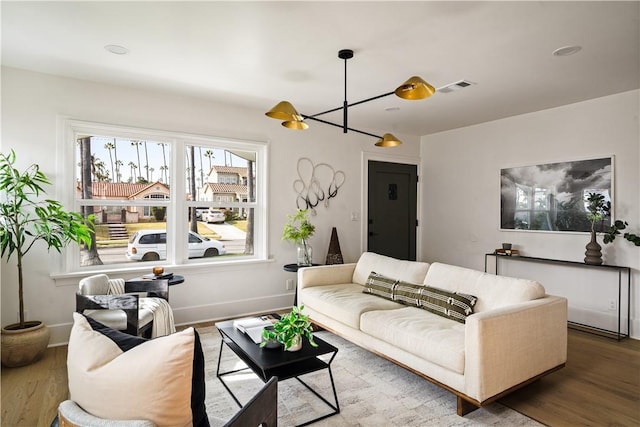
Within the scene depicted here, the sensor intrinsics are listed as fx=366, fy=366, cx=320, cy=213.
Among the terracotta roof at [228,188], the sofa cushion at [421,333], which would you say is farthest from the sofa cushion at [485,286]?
the terracotta roof at [228,188]

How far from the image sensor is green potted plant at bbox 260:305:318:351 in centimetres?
225

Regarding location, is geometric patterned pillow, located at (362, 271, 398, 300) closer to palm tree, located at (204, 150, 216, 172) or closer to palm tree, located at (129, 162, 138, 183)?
palm tree, located at (204, 150, 216, 172)

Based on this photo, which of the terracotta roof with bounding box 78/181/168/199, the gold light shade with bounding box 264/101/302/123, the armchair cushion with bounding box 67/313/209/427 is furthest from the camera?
the terracotta roof with bounding box 78/181/168/199

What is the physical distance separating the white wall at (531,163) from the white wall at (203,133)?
0.87 meters

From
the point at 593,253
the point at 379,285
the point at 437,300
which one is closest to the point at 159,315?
the point at 379,285

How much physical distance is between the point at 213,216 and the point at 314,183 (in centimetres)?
141

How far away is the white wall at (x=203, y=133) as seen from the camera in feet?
10.9

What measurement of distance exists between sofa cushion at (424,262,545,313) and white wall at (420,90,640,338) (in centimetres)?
199

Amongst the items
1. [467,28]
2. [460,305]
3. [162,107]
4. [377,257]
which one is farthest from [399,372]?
[162,107]

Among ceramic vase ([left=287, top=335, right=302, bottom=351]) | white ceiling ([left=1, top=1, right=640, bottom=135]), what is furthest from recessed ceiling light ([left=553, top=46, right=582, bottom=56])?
ceramic vase ([left=287, top=335, right=302, bottom=351])

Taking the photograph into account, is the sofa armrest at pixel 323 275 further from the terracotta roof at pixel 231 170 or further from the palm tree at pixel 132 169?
the palm tree at pixel 132 169

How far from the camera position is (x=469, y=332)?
2.17 metres

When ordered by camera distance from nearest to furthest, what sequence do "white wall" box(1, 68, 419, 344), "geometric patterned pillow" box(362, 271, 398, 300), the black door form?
1. "white wall" box(1, 68, 419, 344)
2. "geometric patterned pillow" box(362, 271, 398, 300)
3. the black door

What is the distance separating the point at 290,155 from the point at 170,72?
183 centimetres
